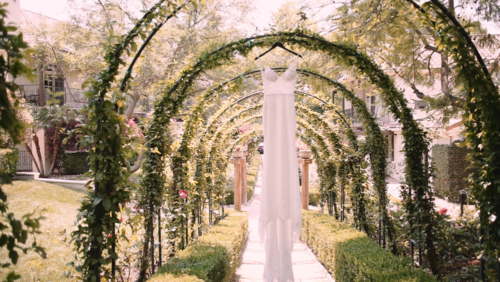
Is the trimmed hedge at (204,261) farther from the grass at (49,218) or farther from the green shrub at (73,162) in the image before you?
the green shrub at (73,162)

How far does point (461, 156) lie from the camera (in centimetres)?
1121

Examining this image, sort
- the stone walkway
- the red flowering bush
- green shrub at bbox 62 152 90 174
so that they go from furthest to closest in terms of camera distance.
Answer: green shrub at bbox 62 152 90 174 < the stone walkway < the red flowering bush

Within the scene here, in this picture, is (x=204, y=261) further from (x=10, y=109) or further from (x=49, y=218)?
(x=49, y=218)

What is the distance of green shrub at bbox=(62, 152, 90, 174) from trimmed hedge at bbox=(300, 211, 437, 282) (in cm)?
1126

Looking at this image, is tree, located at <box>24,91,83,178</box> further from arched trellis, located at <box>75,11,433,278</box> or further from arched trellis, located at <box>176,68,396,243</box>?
arched trellis, located at <box>75,11,433,278</box>

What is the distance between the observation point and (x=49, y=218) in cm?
632

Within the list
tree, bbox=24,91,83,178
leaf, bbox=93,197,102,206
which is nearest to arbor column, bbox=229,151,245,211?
tree, bbox=24,91,83,178

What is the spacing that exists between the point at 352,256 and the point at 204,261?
161cm

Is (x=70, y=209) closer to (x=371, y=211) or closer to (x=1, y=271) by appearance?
(x=1, y=271)

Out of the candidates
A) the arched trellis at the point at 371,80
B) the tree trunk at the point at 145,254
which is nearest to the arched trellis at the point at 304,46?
the arched trellis at the point at 371,80

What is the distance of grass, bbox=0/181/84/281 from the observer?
4.77 meters

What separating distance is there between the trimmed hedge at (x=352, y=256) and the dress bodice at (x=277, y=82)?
191cm

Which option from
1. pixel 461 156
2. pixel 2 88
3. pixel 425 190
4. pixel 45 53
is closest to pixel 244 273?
pixel 425 190

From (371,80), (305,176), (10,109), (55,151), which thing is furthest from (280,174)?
(55,151)
